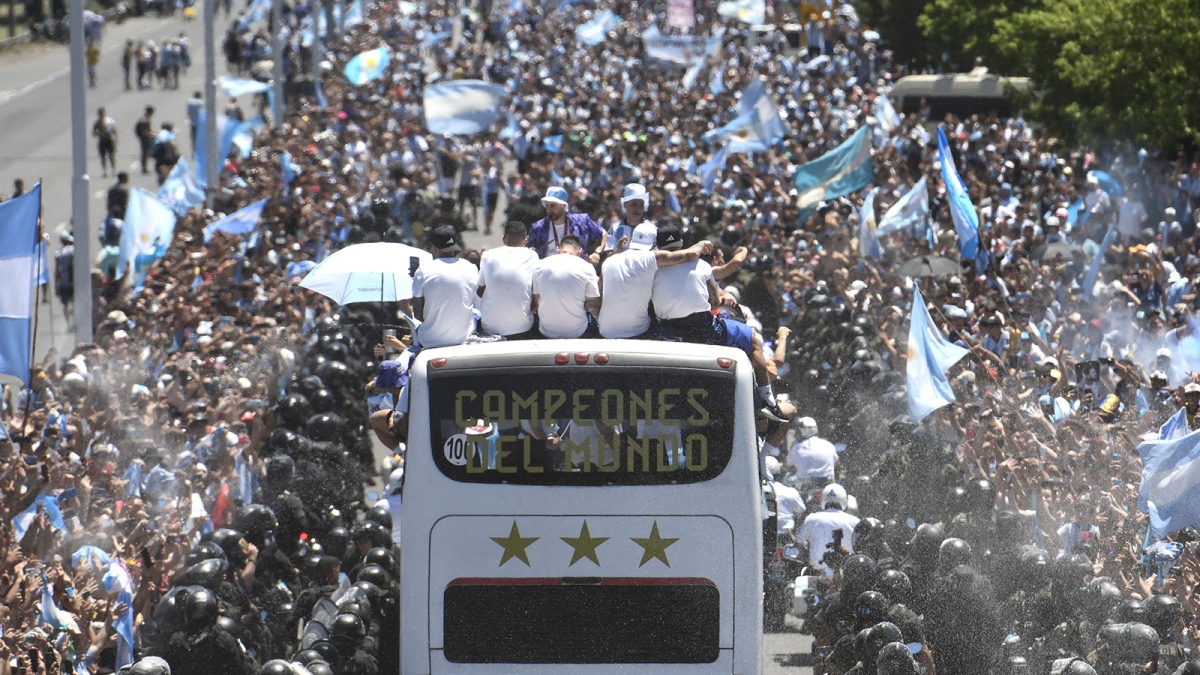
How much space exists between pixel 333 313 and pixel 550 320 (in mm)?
11346

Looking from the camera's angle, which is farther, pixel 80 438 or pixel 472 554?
pixel 80 438

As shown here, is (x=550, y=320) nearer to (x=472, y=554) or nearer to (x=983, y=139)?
(x=472, y=554)

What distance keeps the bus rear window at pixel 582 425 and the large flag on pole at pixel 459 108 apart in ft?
75.7

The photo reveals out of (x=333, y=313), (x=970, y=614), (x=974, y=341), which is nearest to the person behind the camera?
(x=970, y=614)

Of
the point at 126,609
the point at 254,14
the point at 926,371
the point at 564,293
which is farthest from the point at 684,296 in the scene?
the point at 254,14

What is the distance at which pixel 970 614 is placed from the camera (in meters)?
12.6

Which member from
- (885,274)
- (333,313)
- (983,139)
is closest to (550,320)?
(333,313)

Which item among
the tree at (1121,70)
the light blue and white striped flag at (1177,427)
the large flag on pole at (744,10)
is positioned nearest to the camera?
the light blue and white striped flag at (1177,427)

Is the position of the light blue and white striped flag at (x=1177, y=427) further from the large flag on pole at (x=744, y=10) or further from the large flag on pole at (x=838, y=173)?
the large flag on pole at (x=744, y=10)

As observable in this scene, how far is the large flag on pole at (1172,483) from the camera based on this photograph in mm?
12383

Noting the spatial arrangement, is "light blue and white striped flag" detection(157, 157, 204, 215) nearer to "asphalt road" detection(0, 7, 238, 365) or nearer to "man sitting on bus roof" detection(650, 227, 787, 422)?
"asphalt road" detection(0, 7, 238, 365)

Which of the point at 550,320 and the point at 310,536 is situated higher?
the point at 550,320

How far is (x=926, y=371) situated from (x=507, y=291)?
6474 mm

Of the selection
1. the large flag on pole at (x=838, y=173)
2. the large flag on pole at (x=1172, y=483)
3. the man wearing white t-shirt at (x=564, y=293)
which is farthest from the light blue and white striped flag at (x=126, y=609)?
the large flag on pole at (x=838, y=173)
